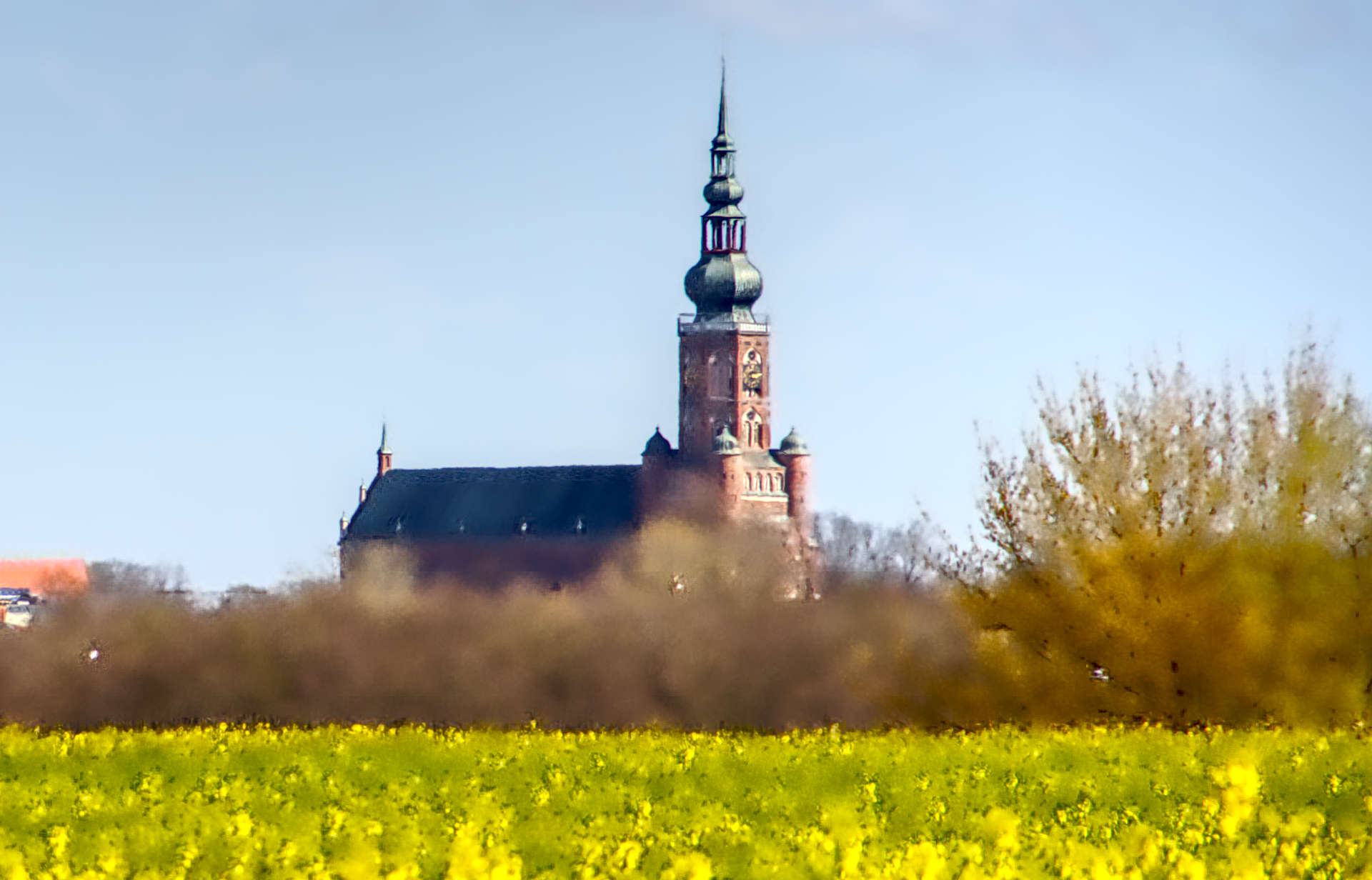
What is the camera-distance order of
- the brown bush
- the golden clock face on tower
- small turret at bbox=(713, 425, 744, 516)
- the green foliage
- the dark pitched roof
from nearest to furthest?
1. the green foliage
2. the brown bush
3. small turret at bbox=(713, 425, 744, 516)
4. the golden clock face on tower
5. the dark pitched roof

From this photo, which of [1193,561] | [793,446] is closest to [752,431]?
[793,446]

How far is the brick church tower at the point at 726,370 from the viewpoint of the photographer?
12575 cm

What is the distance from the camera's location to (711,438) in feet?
417

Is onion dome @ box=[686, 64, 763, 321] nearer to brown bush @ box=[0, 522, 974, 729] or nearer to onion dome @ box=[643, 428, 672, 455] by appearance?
onion dome @ box=[643, 428, 672, 455]

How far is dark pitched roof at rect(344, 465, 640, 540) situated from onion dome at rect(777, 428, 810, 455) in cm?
829

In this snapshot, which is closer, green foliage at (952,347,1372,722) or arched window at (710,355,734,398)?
green foliage at (952,347,1372,722)

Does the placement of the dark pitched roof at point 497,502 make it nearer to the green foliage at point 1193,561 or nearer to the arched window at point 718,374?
the arched window at point 718,374

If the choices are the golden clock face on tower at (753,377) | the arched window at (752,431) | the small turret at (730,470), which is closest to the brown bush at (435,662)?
the small turret at (730,470)

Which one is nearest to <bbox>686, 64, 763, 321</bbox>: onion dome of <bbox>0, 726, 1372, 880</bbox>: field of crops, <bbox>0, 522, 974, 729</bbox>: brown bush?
<bbox>0, 522, 974, 729</bbox>: brown bush

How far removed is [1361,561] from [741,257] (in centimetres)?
9850

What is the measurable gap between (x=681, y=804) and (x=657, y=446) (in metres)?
106

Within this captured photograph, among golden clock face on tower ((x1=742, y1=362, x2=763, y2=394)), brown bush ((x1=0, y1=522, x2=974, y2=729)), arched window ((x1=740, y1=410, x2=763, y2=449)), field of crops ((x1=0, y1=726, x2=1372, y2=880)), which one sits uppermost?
golden clock face on tower ((x1=742, y1=362, x2=763, y2=394))

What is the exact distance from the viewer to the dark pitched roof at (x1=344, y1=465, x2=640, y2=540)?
12938 cm

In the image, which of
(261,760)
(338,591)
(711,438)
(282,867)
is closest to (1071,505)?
(261,760)
